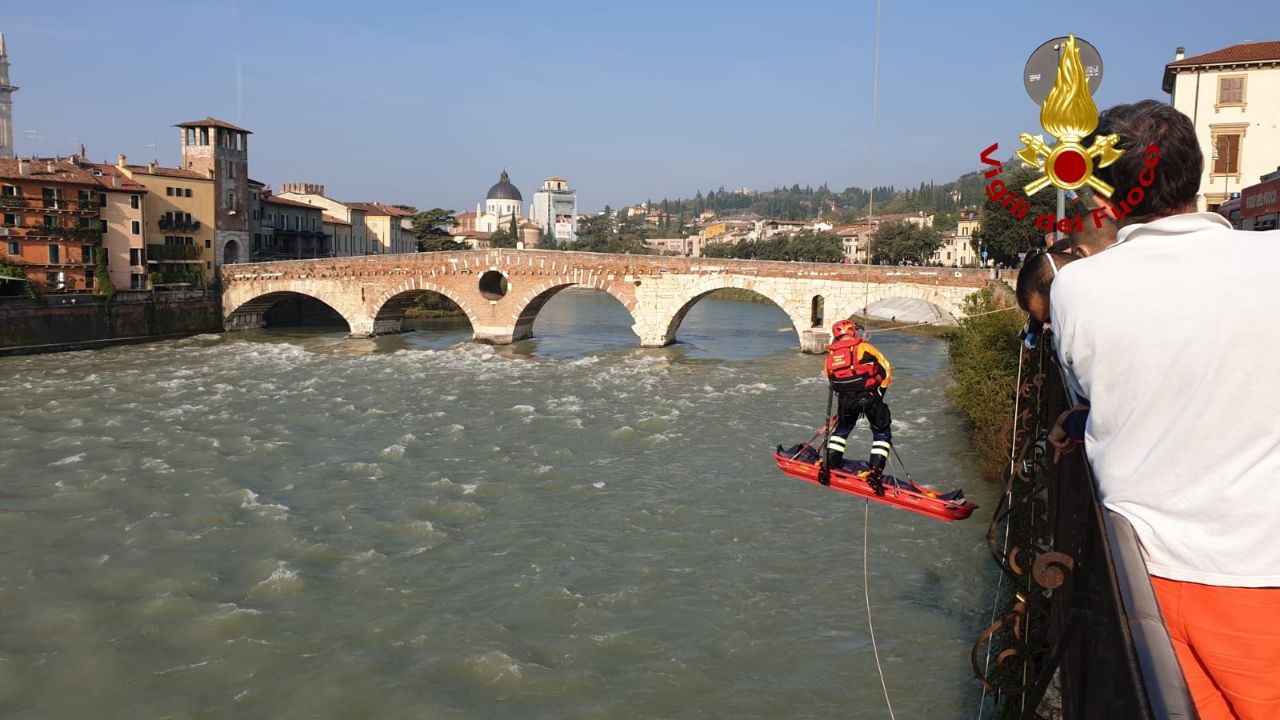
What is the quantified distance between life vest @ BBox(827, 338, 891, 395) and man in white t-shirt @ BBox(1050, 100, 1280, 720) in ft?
20.8

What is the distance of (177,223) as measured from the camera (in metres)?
40.9

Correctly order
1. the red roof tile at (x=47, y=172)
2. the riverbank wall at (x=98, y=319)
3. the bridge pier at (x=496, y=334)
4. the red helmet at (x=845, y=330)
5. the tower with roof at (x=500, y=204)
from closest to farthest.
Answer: the red helmet at (x=845, y=330)
the riverbank wall at (x=98, y=319)
the red roof tile at (x=47, y=172)
the bridge pier at (x=496, y=334)
the tower with roof at (x=500, y=204)

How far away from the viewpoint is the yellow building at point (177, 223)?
132 feet

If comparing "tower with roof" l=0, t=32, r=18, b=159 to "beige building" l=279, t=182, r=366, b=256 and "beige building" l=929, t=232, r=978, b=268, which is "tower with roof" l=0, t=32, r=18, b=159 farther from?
"beige building" l=929, t=232, r=978, b=268

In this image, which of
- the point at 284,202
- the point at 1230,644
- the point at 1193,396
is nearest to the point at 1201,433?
the point at 1193,396

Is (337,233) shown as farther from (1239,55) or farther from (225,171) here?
(1239,55)

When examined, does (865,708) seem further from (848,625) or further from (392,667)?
(392,667)

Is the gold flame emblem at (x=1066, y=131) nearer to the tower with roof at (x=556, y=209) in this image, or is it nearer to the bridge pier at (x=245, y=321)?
the bridge pier at (x=245, y=321)

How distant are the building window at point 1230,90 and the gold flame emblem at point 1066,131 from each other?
25390 mm

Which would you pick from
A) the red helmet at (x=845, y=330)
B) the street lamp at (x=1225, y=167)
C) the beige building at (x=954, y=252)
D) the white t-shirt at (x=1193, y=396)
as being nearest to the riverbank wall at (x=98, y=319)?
the red helmet at (x=845, y=330)

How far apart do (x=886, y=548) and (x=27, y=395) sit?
23.2 m

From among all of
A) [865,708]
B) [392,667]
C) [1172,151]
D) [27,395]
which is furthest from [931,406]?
[27,395]

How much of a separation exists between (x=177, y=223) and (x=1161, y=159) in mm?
44779

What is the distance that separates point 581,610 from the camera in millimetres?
10977
